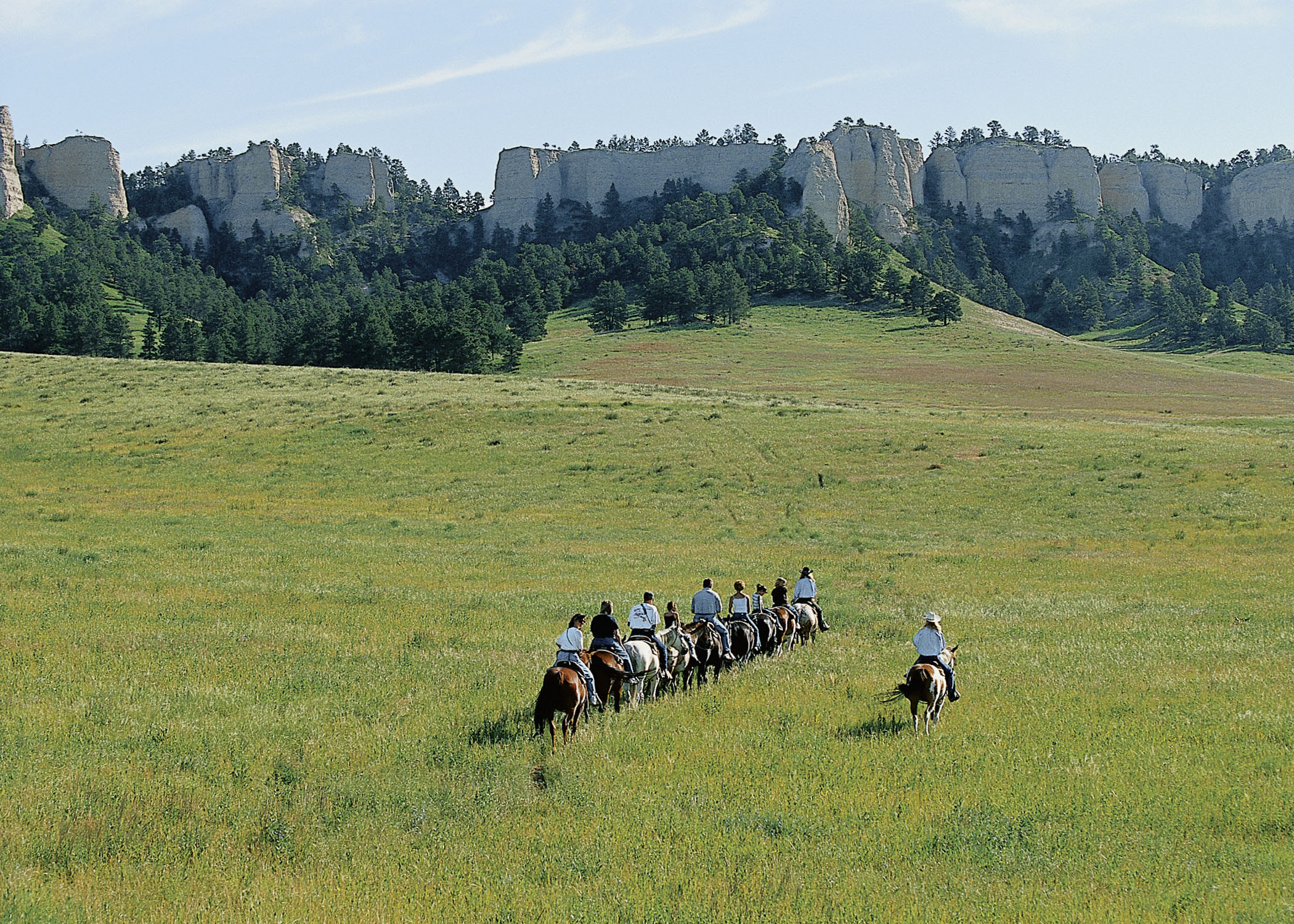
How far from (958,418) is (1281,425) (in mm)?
22089

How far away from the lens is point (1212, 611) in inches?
908

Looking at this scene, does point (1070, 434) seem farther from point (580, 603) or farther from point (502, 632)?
point (502, 632)

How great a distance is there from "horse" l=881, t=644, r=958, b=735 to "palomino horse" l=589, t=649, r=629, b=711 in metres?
3.86

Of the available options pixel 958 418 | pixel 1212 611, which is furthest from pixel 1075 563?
pixel 958 418

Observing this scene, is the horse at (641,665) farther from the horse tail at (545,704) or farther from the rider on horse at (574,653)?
the horse tail at (545,704)

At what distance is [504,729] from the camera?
12820 millimetres

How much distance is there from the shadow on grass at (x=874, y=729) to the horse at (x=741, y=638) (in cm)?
434

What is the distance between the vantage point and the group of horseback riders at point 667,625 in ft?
43.7

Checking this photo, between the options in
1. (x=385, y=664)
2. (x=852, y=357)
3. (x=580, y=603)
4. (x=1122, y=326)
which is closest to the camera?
(x=385, y=664)

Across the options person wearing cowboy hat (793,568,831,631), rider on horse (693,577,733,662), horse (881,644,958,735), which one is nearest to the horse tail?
horse (881,644,958,735)

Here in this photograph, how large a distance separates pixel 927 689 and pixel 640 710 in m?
4.00

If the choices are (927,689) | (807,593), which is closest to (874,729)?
(927,689)

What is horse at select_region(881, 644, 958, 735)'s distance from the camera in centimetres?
1305

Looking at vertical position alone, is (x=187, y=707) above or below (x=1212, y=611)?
above
